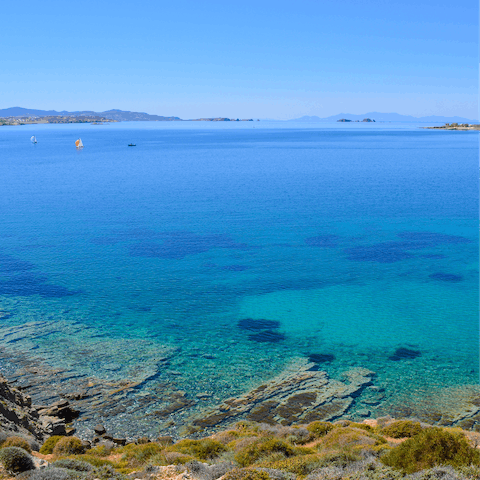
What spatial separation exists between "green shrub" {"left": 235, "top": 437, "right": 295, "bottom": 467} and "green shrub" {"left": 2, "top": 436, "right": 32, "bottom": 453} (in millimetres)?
8088

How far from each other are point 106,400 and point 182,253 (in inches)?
1044

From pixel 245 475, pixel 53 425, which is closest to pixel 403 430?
pixel 245 475

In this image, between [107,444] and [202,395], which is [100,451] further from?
[202,395]

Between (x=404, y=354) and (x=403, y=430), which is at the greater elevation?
(x=403, y=430)

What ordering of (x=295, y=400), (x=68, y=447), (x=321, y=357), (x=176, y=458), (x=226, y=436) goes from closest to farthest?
1. (x=176, y=458)
2. (x=68, y=447)
3. (x=226, y=436)
4. (x=295, y=400)
5. (x=321, y=357)

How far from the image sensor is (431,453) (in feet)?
50.4

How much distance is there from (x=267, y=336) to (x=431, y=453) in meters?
18.9

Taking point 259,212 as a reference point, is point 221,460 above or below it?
below

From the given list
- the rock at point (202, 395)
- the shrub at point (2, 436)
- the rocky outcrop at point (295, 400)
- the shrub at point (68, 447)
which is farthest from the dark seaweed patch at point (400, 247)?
the shrub at point (2, 436)

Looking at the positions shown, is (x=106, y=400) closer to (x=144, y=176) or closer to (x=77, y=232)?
(x=77, y=232)

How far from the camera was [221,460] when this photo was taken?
1797cm

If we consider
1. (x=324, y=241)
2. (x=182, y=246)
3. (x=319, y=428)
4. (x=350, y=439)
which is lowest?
(x=319, y=428)

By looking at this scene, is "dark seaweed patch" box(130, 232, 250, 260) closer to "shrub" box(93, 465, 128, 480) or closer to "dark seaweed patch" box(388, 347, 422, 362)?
"dark seaweed patch" box(388, 347, 422, 362)

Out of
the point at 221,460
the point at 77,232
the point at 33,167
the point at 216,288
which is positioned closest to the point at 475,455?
the point at 221,460
